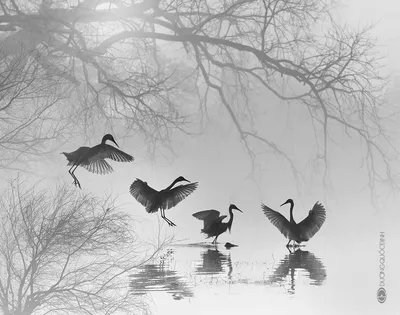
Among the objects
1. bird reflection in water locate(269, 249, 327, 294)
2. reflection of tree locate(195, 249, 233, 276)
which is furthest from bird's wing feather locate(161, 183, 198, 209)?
bird reflection in water locate(269, 249, 327, 294)

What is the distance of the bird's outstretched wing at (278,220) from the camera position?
10.7 metres

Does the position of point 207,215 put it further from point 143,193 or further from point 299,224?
point 143,193

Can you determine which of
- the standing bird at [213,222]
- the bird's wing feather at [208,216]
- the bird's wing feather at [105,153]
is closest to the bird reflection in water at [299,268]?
the standing bird at [213,222]

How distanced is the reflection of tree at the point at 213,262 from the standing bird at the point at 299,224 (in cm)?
98

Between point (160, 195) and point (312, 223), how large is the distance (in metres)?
→ 3.46

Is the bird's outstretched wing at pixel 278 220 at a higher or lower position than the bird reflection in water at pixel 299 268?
higher

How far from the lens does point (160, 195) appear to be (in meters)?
8.60

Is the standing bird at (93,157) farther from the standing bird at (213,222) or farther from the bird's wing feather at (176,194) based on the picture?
the standing bird at (213,222)

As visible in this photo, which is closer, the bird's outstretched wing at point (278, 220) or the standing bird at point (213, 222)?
the bird's outstretched wing at point (278, 220)

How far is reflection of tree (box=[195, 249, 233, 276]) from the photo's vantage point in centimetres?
915

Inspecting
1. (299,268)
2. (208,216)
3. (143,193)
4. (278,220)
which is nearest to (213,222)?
(208,216)

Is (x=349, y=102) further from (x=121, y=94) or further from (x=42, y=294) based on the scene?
(x=42, y=294)

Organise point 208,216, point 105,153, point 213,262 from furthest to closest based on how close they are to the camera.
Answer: point 208,216 < point 213,262 < point 105,153

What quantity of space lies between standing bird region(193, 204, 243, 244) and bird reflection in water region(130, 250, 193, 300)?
2.32 m
